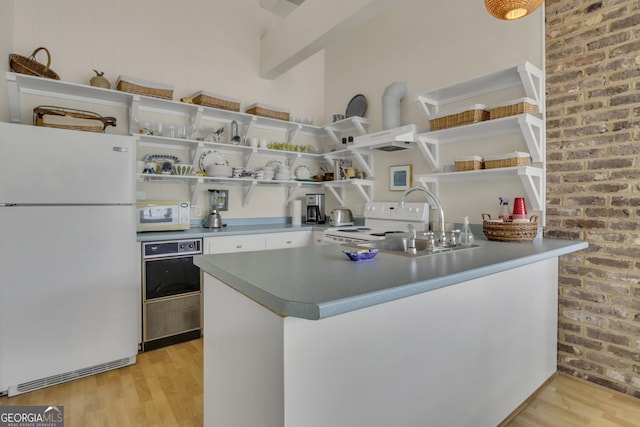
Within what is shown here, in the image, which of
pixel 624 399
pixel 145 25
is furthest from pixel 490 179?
pixel 145 25

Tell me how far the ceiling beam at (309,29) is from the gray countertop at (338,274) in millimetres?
1853

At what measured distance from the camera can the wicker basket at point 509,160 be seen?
7.05 ft

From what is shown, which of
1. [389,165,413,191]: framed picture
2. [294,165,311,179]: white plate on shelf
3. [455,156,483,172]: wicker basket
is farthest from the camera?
[294,165,311,179]: white plate on shelf

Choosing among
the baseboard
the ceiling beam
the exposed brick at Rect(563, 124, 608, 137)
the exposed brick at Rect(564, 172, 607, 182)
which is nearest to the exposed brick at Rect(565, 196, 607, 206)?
the exposed brick at Rect(564, 172, 607, 182)

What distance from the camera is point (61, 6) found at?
2.68m

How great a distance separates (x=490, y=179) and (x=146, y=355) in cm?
294

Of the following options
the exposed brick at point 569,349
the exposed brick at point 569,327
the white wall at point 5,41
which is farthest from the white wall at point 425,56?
the white wall at point 5,41

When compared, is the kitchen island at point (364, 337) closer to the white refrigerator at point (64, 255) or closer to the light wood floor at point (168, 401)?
the light wood floor at point (168, 401)

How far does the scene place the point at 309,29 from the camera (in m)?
2.94

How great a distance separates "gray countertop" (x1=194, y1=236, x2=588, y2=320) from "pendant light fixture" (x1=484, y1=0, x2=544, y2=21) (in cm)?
107

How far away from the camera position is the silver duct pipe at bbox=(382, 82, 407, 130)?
121 inches

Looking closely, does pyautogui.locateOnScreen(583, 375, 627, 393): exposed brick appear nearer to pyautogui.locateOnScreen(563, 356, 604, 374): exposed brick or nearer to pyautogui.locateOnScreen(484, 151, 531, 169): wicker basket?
pyautogui.locateOnScreen(563, 356, 604, 374): exposed brick

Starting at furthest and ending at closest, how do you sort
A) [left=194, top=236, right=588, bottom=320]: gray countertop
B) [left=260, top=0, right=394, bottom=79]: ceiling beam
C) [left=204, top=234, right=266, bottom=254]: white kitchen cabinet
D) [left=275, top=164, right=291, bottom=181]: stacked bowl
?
[left=275, top=164, right=291, bottom=181]: stacked bowl → [left=204, top=234, right=266, bottom=254]: white kitchen cabinet → [left=260, top=0, right=394, bottom=79]: ceiling beam → [left=194, top=236, right=588, bottom=320]: gray countertop

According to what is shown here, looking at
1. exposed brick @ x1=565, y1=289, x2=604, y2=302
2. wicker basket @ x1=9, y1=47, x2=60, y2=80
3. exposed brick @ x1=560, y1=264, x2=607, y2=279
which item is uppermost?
wicker basket @ x1=9, y1=47, x2=60, y2=80
